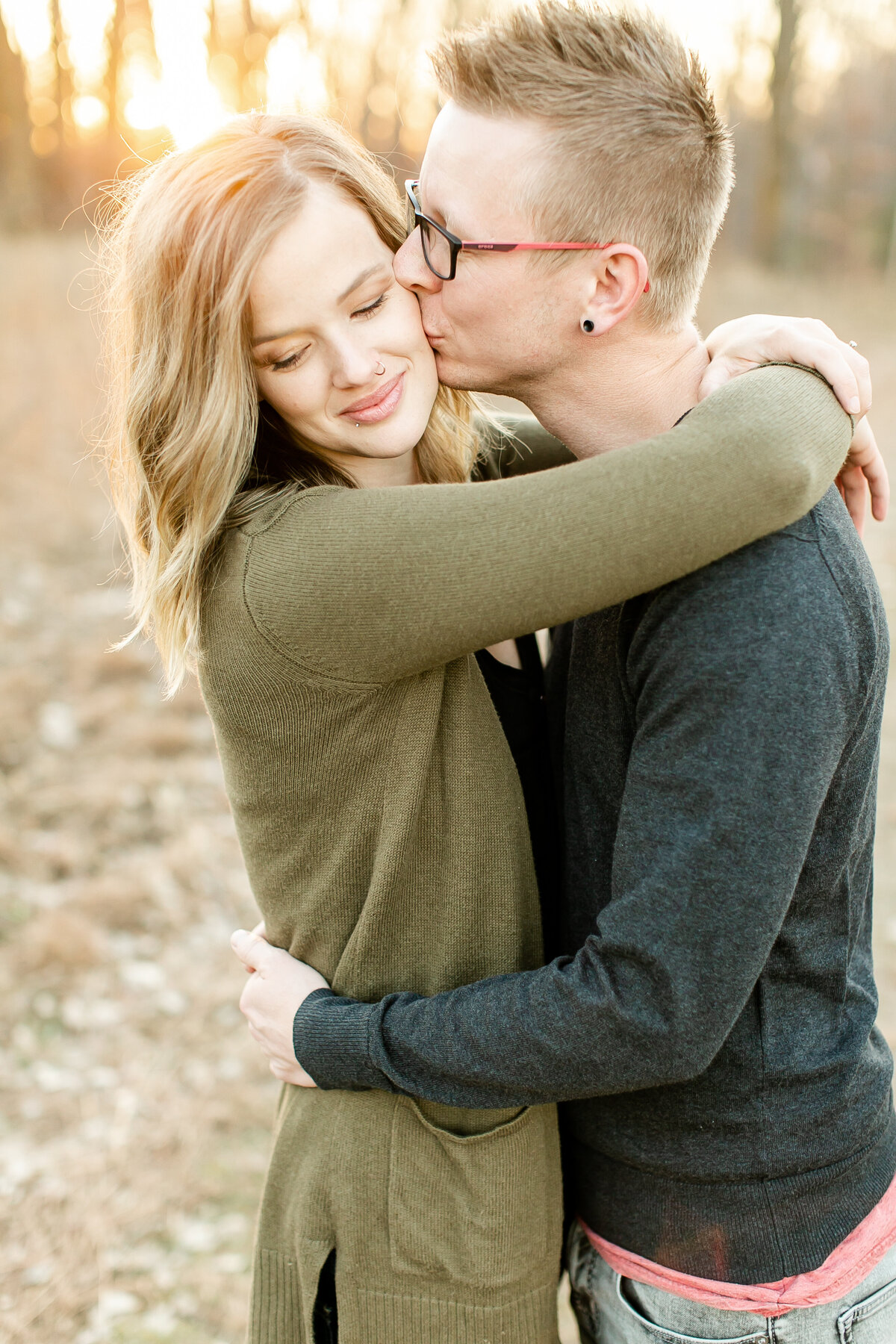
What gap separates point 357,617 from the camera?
4.77 ft

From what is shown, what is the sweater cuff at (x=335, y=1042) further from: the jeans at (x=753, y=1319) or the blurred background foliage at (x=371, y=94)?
the blurred background foliage at (x=371, y=94)

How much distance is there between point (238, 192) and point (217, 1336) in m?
3.03

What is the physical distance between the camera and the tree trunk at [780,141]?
19062 millimetres

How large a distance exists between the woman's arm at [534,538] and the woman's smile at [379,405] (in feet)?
1.33

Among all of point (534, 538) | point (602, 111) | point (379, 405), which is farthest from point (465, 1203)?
point (602, 111)

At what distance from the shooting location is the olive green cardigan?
4.55ft

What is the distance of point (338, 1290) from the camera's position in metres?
1.61

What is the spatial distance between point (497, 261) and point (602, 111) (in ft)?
0.92

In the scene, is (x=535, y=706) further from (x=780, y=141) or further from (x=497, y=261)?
(x=780, y=141)

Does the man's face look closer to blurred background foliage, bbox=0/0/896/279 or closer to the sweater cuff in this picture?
the sweater cuff

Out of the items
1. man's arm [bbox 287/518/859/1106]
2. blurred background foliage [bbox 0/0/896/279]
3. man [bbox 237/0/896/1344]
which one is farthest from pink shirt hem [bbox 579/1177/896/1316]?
blurred background foliage [bbox 0/0/896/279]

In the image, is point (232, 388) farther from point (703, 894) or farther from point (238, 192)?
point (703, 894)

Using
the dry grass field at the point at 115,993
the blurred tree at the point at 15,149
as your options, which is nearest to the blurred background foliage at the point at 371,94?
the blurred tree at the point at 15,149

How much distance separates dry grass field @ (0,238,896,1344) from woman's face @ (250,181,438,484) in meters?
1.54
